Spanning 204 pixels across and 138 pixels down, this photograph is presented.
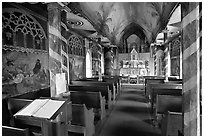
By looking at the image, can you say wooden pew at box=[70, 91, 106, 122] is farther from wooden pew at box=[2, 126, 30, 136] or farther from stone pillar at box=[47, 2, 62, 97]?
wooden pew at box=[2, 126, 30, 136]

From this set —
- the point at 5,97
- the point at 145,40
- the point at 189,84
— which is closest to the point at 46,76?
the point at 5,97

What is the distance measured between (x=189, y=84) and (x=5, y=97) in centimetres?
475

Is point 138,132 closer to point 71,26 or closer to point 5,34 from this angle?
point 5,34

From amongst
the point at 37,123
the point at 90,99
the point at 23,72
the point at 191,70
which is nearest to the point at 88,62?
the point at 90,99

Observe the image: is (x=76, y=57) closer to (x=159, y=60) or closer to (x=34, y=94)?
(x=34, y=94)

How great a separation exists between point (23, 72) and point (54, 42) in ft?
6.08

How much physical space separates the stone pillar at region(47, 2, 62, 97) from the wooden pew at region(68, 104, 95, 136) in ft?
2.72

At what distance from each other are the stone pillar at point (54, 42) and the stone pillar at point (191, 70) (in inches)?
122

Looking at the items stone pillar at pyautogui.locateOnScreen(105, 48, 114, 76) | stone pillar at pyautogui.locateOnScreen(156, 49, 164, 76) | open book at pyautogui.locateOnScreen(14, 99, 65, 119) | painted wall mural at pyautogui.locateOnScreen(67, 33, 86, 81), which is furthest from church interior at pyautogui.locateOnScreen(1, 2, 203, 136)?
stone pillar at pyautogui.locateOnScreen(105, 48, 114, 76)

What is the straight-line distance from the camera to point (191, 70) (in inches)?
105

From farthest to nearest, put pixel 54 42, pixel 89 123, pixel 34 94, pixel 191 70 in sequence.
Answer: pixel 34 94, pixel 54 42, pixel 89 123, pixel 191 70

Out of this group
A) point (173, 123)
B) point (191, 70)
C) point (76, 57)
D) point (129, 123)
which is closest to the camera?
point (191, 70)

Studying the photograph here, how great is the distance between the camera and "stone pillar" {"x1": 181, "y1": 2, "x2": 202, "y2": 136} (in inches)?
102

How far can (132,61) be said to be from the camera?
16.9 meters
